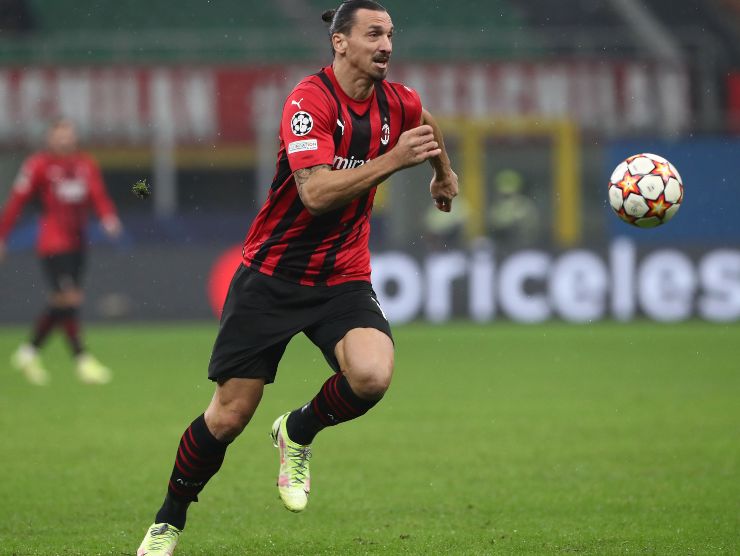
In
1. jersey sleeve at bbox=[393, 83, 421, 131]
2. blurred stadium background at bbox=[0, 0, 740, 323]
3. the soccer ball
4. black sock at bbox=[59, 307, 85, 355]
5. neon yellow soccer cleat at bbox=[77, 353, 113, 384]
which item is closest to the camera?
jersey sleeve at bbox=[393, 83, 421, 131]

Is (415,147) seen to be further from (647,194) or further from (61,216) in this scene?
(61,216)

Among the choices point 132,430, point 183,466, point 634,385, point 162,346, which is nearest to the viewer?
point 183,466

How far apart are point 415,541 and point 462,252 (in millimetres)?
11662

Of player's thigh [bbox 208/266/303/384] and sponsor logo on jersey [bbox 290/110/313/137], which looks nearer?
sponsor logo on jersey [bbox 290/110/313/137]

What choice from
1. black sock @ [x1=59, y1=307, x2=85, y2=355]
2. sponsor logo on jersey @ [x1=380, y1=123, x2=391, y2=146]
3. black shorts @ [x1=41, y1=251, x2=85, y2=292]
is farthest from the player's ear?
black shorts @ [x1=41, y1=251, x2=85, y2=292]

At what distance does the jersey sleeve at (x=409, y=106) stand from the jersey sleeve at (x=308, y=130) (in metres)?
0.47

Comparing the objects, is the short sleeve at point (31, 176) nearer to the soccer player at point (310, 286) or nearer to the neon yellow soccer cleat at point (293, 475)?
the soccer player at point (310, 286)

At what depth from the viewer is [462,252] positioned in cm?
1697

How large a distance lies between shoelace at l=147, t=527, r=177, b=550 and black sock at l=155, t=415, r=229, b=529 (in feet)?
0.16

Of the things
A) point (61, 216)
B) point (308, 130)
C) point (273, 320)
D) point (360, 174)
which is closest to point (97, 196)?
point (61, 216)

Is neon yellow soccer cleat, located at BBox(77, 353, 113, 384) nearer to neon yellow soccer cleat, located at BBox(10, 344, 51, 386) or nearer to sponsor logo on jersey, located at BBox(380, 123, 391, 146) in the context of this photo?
neon yellow soccer cleat, located at BBox(10, 344, 51, 386)

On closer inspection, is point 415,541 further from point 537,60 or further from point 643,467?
point 537,60

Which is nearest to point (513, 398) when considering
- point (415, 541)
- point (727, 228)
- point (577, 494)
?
point (577, 494)

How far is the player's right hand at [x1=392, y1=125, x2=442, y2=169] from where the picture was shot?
16.0ft
